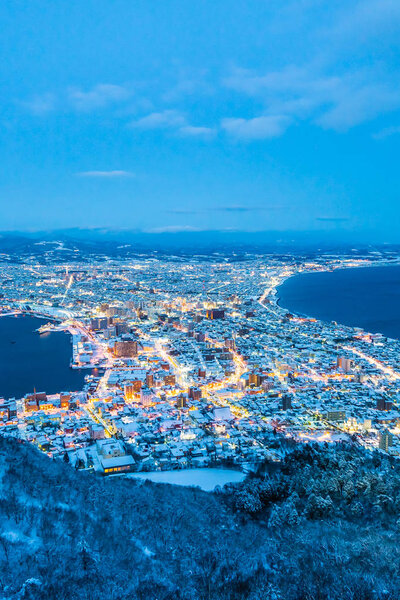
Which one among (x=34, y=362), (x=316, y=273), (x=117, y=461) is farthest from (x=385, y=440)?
(x=316, y=273)

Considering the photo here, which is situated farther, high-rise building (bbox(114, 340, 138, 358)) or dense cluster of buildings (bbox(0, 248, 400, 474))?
high-rise building (bbox(114, 340, 138, 358))

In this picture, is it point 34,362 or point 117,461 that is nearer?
point 117,461

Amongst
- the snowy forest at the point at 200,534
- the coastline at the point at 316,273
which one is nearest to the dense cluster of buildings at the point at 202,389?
the coastline at the point at 316,273

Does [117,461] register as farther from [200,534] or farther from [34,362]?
[34,362]

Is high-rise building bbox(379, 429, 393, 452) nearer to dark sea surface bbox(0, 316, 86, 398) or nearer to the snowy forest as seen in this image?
the snowy forest

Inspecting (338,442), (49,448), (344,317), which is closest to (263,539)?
(338,442)

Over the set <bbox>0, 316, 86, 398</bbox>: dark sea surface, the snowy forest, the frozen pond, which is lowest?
<bbox>0, 316, 86, 398</bbox>: dark sea surface

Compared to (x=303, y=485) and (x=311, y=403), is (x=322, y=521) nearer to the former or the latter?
(x=303, y=485)

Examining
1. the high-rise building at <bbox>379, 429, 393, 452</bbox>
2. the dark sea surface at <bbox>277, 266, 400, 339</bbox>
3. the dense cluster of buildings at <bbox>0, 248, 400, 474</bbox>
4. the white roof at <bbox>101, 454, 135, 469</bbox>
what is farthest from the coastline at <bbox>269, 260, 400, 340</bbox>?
the white roof at <bbox>101, 454, 135, 469</bbox>
